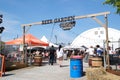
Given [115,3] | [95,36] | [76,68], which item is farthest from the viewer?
[95,36]

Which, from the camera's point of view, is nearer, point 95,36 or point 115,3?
point 115,3

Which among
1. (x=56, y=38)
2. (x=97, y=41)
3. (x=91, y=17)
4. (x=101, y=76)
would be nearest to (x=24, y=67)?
(x=91, y=17)

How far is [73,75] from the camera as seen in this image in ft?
44.7

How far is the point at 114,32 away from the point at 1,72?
154ft

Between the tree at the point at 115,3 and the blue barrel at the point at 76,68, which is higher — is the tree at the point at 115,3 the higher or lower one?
the higher one

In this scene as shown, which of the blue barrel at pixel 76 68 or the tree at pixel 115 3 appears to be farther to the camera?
the tree at pixel 115 3

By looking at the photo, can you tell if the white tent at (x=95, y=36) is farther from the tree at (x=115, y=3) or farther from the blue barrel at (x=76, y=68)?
the blue barrel at (x=76, y=68)

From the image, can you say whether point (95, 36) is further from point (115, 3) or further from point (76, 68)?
point (76, 68)

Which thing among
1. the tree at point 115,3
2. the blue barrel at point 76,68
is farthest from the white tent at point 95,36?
the blue barrel at point 76,68

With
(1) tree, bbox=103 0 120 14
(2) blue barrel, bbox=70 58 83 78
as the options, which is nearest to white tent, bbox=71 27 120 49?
(1) tree, bbox=103 0 120 14

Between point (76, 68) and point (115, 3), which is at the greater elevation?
point (115, 3)

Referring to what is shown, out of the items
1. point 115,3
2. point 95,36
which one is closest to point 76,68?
point 115,3

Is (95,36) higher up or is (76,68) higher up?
(95,36)

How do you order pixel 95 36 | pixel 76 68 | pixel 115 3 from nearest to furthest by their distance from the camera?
pixel 76 68, pixel 115 3, pixel 95 36
